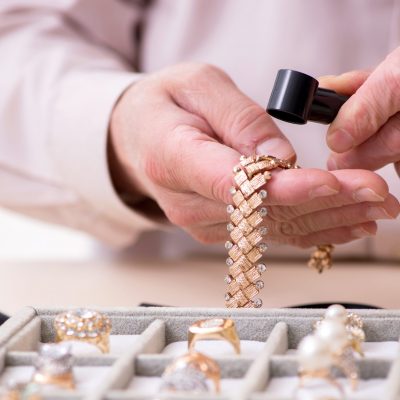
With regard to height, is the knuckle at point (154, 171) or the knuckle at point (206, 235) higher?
the knuckle at point (154, 171)

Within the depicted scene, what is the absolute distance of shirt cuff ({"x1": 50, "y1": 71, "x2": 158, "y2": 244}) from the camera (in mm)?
910

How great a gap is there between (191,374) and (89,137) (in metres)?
0.51

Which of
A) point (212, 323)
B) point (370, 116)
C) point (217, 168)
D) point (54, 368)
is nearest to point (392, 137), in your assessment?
point (370, 116)

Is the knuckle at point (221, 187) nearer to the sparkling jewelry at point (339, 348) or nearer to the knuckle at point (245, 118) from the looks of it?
the knuckle at point (245, 118)

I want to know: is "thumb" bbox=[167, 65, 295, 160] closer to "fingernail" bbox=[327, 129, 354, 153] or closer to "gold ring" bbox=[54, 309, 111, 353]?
"fingernail" bbox=[327, 129, 354, 153]

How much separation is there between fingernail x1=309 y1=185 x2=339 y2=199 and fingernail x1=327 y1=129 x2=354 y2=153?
0.07 m

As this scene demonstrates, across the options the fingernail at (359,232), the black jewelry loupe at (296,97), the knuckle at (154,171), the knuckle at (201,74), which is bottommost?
the fingernail at (359,232)

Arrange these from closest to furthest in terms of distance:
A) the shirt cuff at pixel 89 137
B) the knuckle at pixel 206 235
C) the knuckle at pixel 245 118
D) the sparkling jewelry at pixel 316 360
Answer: the sparkling jewelry at pixel 316 360 < the knuckle at pixel 245 118 < the knuckle at pixel 206 235 < the shirt cuff at pixel 89 137

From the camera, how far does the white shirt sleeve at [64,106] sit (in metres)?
0.95

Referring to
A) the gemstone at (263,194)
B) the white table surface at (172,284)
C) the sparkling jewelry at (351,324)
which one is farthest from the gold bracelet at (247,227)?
the white table surface at (172,284)

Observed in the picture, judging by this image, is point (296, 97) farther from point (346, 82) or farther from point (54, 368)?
point (54, 368)

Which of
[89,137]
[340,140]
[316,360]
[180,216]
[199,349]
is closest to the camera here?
[316,360]

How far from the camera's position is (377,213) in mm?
674

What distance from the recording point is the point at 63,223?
3.66ft
